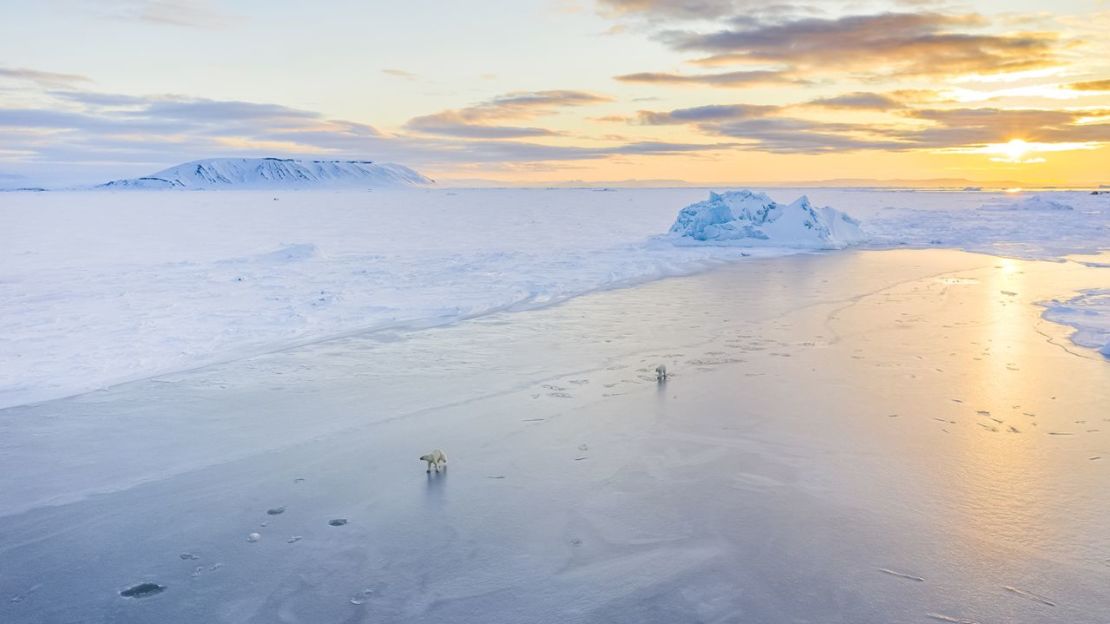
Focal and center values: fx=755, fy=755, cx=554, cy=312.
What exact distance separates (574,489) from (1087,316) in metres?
8.81

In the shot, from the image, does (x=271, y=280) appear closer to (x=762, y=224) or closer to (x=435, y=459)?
(x=435, y=459)

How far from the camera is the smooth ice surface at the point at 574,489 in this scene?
11.2 ft

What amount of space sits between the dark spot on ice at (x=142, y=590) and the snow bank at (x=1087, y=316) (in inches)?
345

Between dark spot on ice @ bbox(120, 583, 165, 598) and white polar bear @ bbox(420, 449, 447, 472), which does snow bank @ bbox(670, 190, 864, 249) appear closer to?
white polar bear @ bbox(420, 449, 447, 472)

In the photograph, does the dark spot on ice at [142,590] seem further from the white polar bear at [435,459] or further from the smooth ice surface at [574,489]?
the white polar bear at [435,459]

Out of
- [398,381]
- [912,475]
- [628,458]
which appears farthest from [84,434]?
[912,475]

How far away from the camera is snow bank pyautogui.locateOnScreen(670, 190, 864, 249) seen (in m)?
23.9

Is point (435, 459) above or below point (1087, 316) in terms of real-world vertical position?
below

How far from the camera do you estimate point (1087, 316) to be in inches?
392

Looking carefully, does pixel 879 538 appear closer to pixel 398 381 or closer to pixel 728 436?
pixel 728 436

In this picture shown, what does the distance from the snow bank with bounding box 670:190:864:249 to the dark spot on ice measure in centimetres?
2195

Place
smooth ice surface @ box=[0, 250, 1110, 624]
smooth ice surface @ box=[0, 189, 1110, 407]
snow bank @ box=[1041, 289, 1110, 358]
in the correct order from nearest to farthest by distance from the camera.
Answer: smooth ice surface @ box=[0, 250, 1110, 624], smooth ice surface @ box=[0, 189, 1110, 407], snow bank @ box=[1041, 289, 1110, 358]

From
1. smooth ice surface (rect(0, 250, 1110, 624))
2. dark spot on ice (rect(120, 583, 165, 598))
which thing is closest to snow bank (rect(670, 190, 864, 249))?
smooth ice surface (rect(0, 250, 1110, 624))

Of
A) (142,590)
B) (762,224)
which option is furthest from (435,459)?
(762,224)
